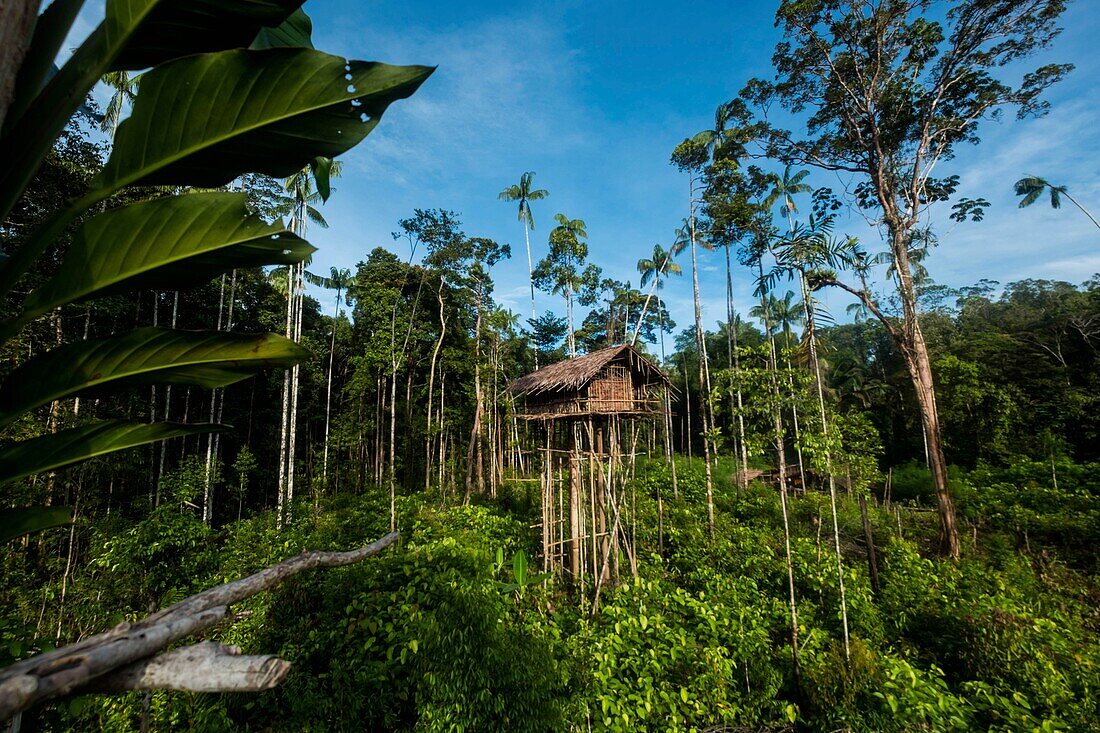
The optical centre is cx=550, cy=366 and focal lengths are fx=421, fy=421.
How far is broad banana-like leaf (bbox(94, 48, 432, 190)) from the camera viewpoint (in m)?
0.67

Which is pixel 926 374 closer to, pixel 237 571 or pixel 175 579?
pixel 237 571

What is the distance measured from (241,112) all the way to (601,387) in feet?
29.5

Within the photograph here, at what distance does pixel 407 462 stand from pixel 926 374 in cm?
1854

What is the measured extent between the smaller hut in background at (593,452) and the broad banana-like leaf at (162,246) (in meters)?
7.77

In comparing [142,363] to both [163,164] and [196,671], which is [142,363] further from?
[196,671]

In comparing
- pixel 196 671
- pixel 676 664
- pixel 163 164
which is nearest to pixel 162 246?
pixel 163 164

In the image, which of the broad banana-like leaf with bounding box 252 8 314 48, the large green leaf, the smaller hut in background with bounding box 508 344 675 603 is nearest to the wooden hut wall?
the smaller hut in background with bounding box 508 344 675 603

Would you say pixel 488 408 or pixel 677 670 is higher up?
pixel 488 408

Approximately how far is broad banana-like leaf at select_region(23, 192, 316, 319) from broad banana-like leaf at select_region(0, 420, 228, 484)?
0.21 m

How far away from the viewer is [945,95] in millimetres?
10688

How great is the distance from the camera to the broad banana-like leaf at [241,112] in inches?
26.5

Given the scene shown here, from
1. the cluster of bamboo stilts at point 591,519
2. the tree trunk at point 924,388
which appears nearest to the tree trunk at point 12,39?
the cluster of bamboo stilts at point 591,519

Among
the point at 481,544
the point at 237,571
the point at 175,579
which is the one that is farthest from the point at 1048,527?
the point at 175,579

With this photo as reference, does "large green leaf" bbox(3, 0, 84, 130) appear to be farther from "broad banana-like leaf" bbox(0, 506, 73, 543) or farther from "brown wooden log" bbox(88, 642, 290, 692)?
"brown wooden log" bbox(88, 642, 290, 692)
